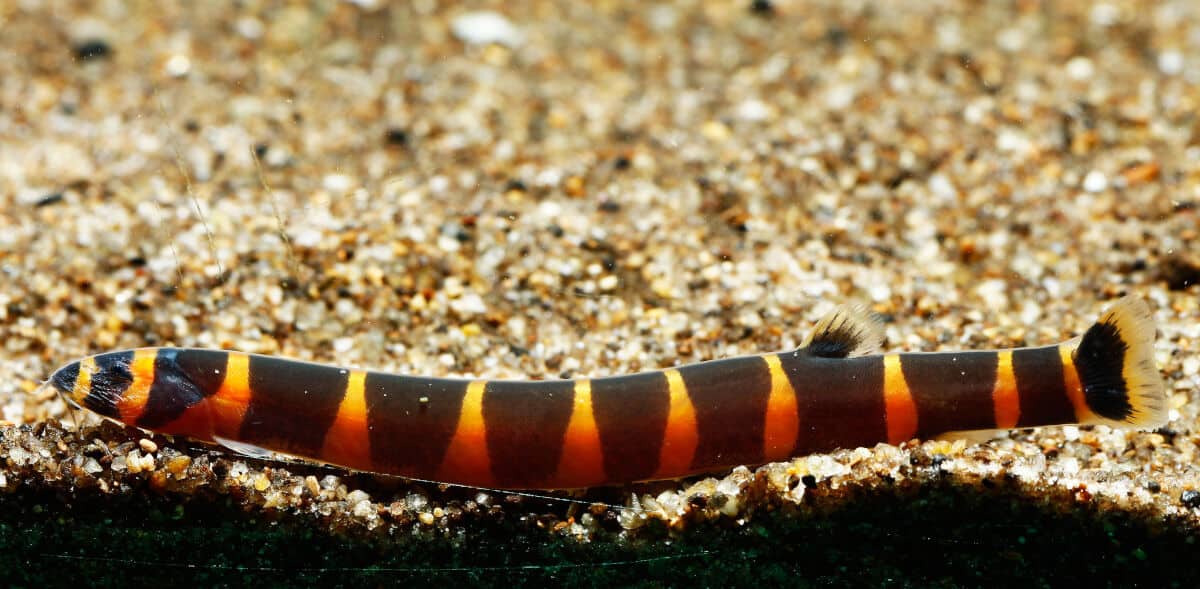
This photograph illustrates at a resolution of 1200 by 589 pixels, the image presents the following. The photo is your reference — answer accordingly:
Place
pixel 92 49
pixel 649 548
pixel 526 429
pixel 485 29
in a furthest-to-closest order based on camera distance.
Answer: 1. pixel 485 29
2. pixel 92 49
3. pixel 526 429
4. pixel 649 548

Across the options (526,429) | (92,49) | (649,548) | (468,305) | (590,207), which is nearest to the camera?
(649,548)

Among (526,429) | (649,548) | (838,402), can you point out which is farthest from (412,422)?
(838,402)

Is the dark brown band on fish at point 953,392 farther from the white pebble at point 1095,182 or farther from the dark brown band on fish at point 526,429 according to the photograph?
the white pebble at point 1095,182

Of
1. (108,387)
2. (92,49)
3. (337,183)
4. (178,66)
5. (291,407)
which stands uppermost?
(92,49)

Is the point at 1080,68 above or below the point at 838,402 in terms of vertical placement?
above

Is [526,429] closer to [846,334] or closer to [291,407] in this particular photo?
[291,407]

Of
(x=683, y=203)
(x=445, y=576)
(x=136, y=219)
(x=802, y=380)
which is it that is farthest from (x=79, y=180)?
(x=802, y=380)
